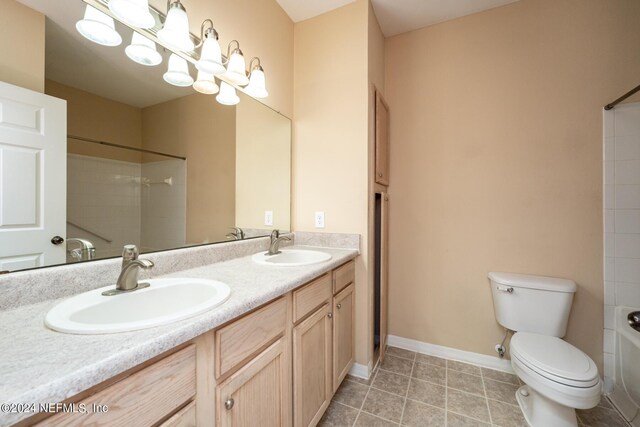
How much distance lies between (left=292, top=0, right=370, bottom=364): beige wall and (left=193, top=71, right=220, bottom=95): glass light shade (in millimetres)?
723

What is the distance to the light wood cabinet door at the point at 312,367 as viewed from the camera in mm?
1086

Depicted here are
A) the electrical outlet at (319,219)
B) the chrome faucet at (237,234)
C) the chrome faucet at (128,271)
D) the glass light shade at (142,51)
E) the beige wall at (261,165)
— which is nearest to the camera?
the chrome faucet at (128,271)

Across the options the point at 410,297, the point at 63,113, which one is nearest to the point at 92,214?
the point at 63,113

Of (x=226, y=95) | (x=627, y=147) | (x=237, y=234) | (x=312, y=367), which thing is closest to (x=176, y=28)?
(x=226, y=95)

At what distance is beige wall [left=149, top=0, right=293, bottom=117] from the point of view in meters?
1.28

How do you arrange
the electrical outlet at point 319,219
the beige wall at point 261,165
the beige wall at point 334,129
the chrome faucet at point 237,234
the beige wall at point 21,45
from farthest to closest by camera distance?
1. the electrical outlet at point 319,219
2. the beige wall at point 334,129
3. the beige wall at point 261,165
4. the chrome faucet at point 237,234
5. the beige wall at point 21,45

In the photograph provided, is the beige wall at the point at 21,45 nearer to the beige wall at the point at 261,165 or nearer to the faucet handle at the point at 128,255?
the faucet handle at the point at 128,255

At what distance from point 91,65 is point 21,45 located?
0.57ft

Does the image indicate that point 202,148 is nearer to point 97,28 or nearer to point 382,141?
point 97,28

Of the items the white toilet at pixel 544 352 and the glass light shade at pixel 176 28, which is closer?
the glass light shade at pixel 176 28

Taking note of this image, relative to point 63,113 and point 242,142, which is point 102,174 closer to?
point 63,113

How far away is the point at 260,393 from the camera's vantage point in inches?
34.9

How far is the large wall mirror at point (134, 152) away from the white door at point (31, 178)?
2 centimetres

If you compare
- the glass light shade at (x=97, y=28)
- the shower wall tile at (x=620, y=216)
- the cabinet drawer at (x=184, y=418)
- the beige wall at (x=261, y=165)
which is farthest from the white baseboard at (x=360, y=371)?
the glass light shade at (x=97, y=28)
